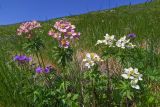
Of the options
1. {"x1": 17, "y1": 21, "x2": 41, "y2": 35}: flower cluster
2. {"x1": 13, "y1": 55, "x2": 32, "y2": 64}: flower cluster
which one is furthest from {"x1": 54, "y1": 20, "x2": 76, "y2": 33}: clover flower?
{"x1": 13, "y1": 55, "x2": 32, "y2": 64}: flower cluster

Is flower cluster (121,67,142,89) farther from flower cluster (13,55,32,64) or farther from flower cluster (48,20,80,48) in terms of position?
flower cluster (13,55,32,64)

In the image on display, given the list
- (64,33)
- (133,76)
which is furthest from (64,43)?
(133,76)

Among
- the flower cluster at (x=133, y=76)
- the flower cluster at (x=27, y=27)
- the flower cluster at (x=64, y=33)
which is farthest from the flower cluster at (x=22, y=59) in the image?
the flower cluster at (x=133, y=76)

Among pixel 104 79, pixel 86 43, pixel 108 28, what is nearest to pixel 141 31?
pixel 108 28

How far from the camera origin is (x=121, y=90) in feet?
16.9

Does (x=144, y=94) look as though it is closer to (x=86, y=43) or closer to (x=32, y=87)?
(x=32, y=87)

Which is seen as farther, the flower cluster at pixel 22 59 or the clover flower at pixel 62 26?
the flower cluster at pixel 22 59

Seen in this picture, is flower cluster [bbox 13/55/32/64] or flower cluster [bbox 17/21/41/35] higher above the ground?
flower cluster [bbox 17/21/41/35]

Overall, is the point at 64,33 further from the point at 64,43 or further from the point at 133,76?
the point at 133,76

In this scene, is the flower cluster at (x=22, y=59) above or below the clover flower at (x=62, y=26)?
below

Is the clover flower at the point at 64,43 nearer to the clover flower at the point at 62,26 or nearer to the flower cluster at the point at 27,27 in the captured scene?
the clover flower at the point at 62,26

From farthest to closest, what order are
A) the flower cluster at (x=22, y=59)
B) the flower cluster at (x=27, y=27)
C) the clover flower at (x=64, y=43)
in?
the flower cluster at (x=22, y=59), the flower cluster at (x=27, y=27), the clover flower at (x=64, y=43)

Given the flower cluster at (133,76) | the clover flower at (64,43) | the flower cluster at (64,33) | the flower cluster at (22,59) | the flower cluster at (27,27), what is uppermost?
the flower cluster at (27,27)

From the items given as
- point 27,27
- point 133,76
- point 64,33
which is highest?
point 27,27
